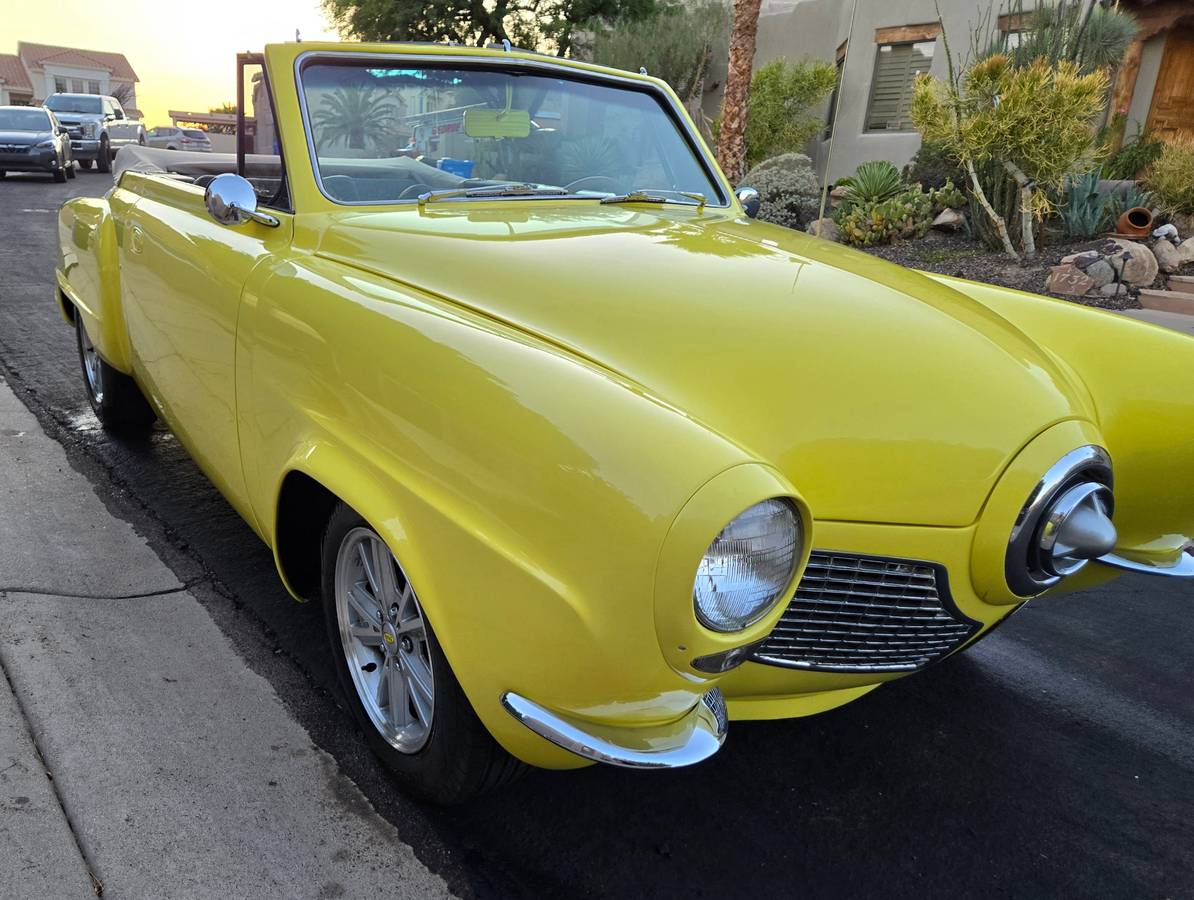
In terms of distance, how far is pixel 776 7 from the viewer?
19.1m

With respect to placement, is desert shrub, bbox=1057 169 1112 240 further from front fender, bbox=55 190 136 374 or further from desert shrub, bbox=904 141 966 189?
front fender, bbox=55 190 136 374

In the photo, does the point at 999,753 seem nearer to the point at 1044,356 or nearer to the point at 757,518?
the point at 1044,356

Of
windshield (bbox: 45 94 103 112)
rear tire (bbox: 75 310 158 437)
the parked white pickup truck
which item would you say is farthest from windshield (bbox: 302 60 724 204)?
windshield (bbox: 45 94 103 112)

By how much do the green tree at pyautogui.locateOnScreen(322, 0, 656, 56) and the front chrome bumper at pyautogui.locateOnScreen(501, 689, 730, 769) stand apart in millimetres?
21410

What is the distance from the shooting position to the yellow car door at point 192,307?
254 cm

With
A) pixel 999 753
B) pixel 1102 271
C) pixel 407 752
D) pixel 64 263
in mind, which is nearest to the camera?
pixel 407 752

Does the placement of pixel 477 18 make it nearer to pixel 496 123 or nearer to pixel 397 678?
pixel 496 123

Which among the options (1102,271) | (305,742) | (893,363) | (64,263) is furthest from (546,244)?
(1102,271)

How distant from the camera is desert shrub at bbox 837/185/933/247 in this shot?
11086 millimetres

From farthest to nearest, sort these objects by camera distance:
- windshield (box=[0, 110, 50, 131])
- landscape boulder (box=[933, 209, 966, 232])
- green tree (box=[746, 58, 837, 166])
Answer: windshield (box=[0, 110, 50, 131]), green tree (box=[746, 58, 837, 166]), landscape boulder (box=[933, 209, 966, 232])

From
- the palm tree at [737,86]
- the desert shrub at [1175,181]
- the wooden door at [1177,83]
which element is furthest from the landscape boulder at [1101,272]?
the wooden door at [1177,83]

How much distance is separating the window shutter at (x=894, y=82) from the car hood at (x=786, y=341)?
48.1ft

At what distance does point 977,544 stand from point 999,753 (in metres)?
0.97

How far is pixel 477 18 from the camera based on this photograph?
21578 millimetres
